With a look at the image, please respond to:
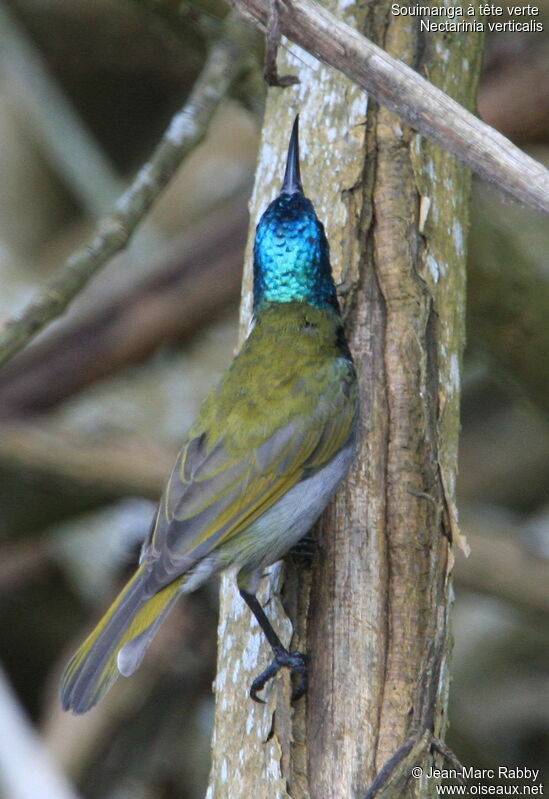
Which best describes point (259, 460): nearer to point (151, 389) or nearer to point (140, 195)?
point (140, 195)

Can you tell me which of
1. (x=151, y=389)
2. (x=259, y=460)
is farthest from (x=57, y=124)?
(x=259, y=460)

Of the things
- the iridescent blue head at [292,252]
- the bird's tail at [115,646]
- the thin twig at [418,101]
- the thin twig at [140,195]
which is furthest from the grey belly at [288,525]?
the thin twig at [418,101]

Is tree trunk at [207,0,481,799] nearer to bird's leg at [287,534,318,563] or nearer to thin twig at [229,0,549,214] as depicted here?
bird's leg at [287,534,318,563]

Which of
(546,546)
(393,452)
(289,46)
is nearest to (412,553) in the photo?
(393,452)

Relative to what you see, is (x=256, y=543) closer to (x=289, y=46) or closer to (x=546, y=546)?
(x=289, y=46)

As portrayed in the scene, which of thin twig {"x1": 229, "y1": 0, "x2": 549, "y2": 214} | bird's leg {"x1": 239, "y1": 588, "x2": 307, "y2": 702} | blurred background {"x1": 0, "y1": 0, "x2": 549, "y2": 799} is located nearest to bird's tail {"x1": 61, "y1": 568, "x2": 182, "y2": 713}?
bird's leg {"x1": 239, "y1": 588, "x2": 307, "y2": 702}

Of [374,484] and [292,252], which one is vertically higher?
[292,252]
